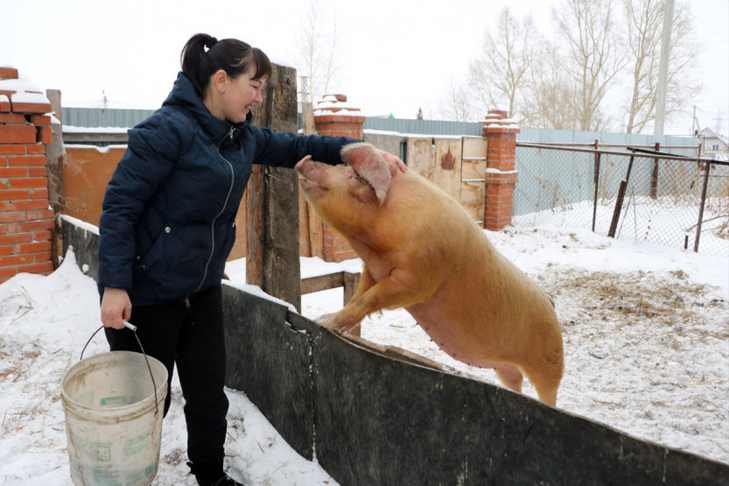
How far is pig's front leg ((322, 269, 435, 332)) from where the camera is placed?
2354mm

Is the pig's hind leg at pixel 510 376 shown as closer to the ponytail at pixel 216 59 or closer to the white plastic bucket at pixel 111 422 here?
the white plastic bucket at pixel 111 422

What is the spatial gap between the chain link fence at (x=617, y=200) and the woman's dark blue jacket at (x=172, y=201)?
8.61 meters

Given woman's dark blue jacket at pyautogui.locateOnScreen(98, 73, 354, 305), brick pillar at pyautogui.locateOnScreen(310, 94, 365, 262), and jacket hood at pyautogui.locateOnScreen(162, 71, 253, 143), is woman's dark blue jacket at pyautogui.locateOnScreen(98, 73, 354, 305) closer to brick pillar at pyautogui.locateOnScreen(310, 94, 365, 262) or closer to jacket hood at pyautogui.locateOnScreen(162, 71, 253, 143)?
jacket hood at pyautogui.locateOnScreen(162, 71, 253, 143)

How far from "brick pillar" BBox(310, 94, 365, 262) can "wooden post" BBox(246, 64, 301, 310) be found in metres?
4.27

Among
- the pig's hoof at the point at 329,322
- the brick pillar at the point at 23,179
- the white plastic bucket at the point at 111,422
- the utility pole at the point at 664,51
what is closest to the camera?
the white plastic bucket at the point at 111,422

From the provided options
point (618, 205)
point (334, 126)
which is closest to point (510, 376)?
point (334, 126)

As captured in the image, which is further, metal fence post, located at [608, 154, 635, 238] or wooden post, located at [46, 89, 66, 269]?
metal fence post, located at [608, 154, 635, 238]

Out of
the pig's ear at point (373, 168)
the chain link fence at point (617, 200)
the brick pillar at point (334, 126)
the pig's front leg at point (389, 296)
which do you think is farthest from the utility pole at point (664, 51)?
the pig's front leg at point (389, 296)

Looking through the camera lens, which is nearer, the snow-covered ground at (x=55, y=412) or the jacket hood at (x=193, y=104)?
the jacket hood at (x=193, y=104)

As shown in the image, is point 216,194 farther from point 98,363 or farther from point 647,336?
point 647,336

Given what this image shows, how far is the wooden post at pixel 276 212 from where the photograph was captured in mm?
3385

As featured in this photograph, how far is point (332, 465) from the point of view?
2750mm

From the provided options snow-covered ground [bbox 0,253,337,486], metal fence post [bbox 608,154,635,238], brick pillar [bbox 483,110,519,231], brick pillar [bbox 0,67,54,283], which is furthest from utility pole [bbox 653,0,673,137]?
snow-covered ground [bbox 0,253,337,486]

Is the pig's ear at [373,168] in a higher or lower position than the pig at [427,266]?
higher
